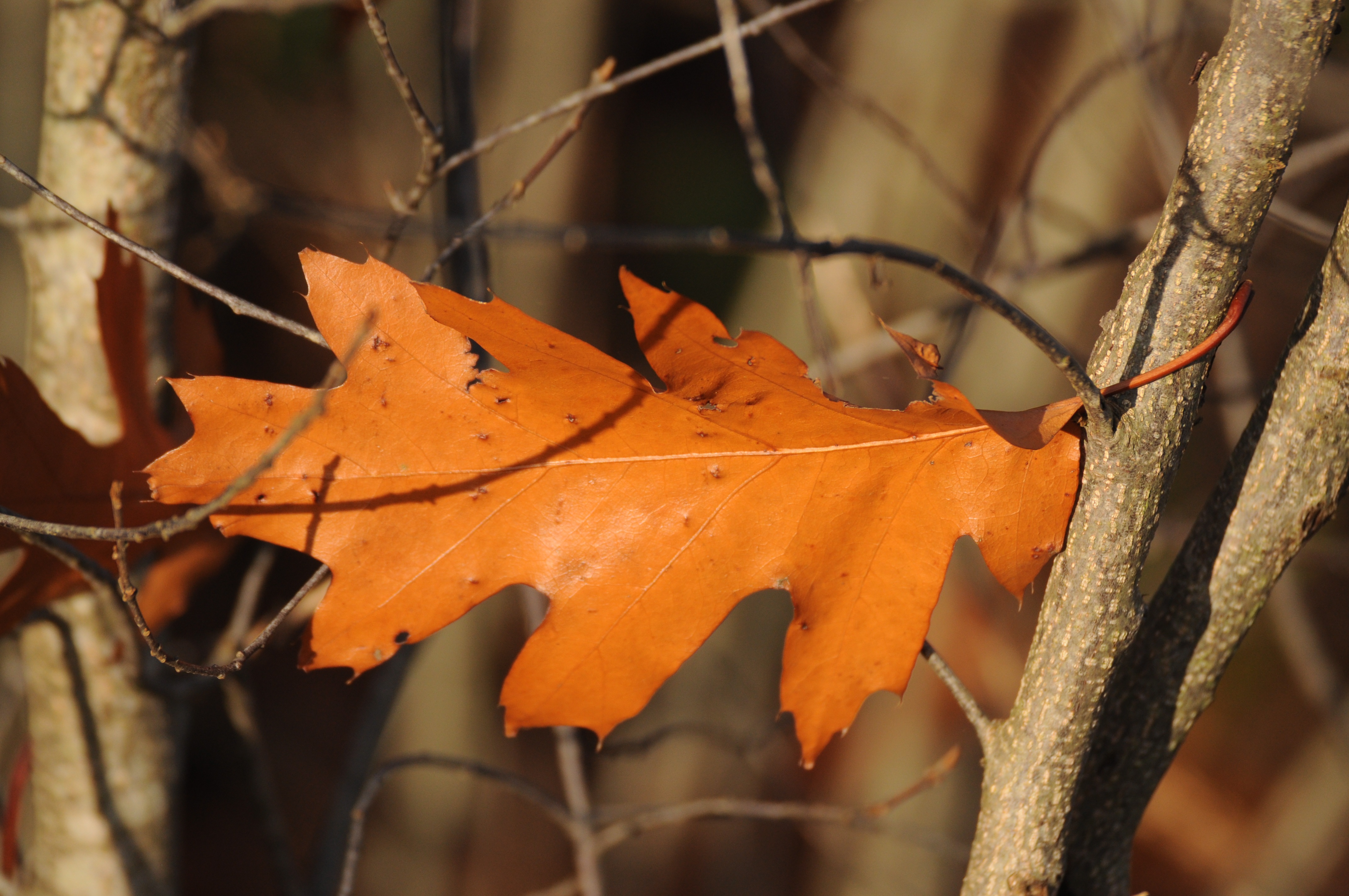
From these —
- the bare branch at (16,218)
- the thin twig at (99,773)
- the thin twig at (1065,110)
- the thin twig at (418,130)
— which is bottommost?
the thin twig at (99,773)

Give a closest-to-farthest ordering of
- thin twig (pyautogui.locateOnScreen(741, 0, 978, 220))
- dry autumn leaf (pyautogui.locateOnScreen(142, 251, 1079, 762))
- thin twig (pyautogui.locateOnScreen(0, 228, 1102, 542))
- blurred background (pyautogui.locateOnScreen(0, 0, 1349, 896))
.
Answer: thin twig (pyautogui.locateOnScreen(0, 228, 1102, 542))
dry autumn leaf (pyautogui.locateOnScreen(142, 251, 1079, 762))
thin twig (pyautogui.locateOnScreen(741, 0, 978, 220))
blurred background (pyautogui.locateOnScreen(0, 0, 1349, 896))

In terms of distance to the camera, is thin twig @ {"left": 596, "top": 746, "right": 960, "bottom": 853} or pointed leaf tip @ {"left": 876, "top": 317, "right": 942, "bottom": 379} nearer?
pointed leaf tip @ {"left": 876, "top": 317, "right": 942, "bottom": 379}

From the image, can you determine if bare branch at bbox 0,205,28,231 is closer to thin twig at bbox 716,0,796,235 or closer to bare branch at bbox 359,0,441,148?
bare branch at bbox 359,0,441,148

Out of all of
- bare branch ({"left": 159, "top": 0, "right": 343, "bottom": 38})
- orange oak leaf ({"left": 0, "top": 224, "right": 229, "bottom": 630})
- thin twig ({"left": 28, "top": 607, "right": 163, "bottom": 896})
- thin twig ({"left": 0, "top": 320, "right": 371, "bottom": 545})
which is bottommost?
thin twig ({"left": 28, "top": 607, "right": 163, "bottom": 896})

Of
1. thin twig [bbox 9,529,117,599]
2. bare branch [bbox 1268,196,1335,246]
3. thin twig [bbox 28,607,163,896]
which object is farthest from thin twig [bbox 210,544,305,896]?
bare branch [bbox 1268,196,1335,246]

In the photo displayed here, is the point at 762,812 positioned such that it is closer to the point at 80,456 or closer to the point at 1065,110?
the point at 80,456

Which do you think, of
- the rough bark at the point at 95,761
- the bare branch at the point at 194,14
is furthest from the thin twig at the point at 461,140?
the rough bark at the point at 95,761

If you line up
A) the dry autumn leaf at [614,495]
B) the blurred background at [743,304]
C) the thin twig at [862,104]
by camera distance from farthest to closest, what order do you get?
the blurred background at [743,304] → the thin twig at [862,104] → the dry autumn leaf at [614,495]

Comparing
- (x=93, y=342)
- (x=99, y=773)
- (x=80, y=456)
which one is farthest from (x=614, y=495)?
(x=99, y=773)

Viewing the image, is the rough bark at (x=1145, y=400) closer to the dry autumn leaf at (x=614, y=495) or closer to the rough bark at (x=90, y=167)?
the dry autumn leaf at (x=614, y=495)
